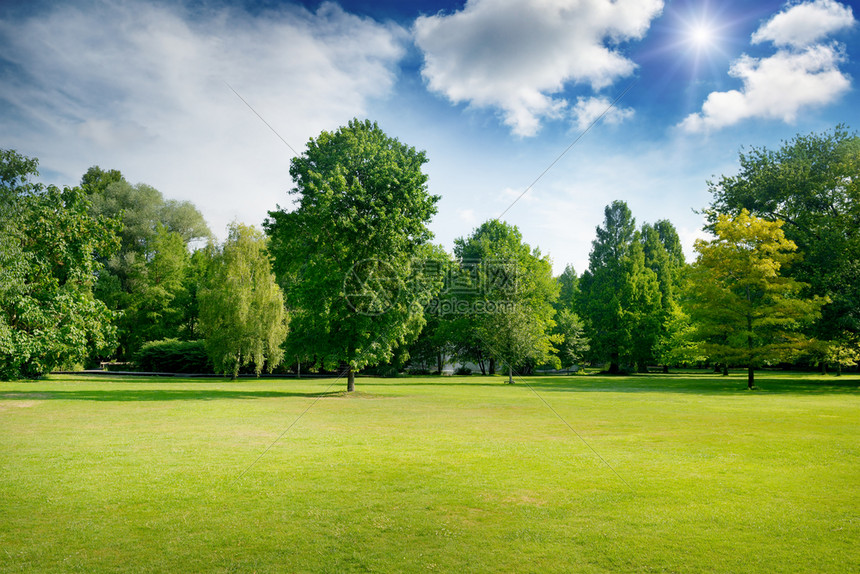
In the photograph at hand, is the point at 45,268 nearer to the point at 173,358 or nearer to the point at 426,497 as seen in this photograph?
the point at 426,497

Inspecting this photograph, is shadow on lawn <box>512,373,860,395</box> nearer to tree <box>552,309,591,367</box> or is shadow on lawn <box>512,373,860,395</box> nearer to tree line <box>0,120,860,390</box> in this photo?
tree line <box>0,120,860,390</box>

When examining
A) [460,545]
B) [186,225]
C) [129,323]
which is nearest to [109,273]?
[129,323]

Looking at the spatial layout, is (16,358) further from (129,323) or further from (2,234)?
(129,323)

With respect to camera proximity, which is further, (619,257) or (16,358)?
(619,257)

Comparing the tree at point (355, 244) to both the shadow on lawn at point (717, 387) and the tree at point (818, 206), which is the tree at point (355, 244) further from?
the tree at point (818, 206)

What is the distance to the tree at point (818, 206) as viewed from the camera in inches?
1437

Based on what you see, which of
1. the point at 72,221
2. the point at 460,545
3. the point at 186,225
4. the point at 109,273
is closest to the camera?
the point at 460,545

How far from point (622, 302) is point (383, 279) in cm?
4710

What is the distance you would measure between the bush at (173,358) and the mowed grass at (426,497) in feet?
129

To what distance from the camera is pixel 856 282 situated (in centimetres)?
3609

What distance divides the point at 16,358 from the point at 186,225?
47.8 m

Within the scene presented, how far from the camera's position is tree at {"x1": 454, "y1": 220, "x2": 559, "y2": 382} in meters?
45.0

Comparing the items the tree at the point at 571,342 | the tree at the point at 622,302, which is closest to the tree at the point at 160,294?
the tree at the point at 571,342

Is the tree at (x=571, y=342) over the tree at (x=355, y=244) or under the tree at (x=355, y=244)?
under
